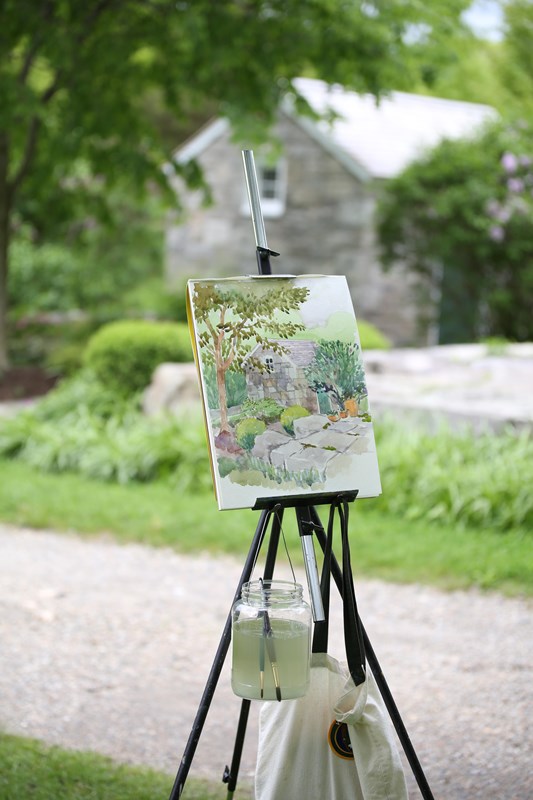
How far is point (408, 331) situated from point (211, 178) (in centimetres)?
407

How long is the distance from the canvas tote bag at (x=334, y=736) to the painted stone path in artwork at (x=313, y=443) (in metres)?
0.14

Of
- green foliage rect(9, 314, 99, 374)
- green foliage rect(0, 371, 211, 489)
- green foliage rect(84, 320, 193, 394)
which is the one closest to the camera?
green foliage rect(0, 371, 211, 489)

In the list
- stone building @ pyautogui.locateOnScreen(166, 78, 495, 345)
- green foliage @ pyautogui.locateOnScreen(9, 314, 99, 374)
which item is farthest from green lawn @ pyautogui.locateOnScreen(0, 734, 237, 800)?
stone building @ pyautogui.locateOnScreen(166, 78, 495, 345)

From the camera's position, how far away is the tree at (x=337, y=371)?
2557 mm

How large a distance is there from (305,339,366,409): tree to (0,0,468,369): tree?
266 inches

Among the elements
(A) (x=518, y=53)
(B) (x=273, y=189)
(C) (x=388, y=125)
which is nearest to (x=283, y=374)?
(B) (x=273, y=189)

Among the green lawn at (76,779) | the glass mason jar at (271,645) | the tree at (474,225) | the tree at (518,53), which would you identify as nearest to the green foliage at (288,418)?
the glass mason jar at (271,645)

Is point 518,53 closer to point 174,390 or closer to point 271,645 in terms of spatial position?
point 174,390

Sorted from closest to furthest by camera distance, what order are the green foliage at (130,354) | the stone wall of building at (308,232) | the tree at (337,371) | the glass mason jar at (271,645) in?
the glass mason jar at (271,645) < the tree at (337,371) < the green foliage at (130,354) < the stone wall of building at (308,232)

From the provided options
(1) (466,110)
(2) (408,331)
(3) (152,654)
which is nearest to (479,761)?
(3) (152,654)

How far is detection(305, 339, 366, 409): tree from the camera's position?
2557 millimetres

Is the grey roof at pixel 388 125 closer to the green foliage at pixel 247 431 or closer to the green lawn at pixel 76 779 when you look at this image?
the green lawn at pixel 76 779

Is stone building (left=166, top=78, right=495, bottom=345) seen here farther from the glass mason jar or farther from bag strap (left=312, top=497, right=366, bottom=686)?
the glass mason jar

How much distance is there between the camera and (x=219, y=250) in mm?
16062
